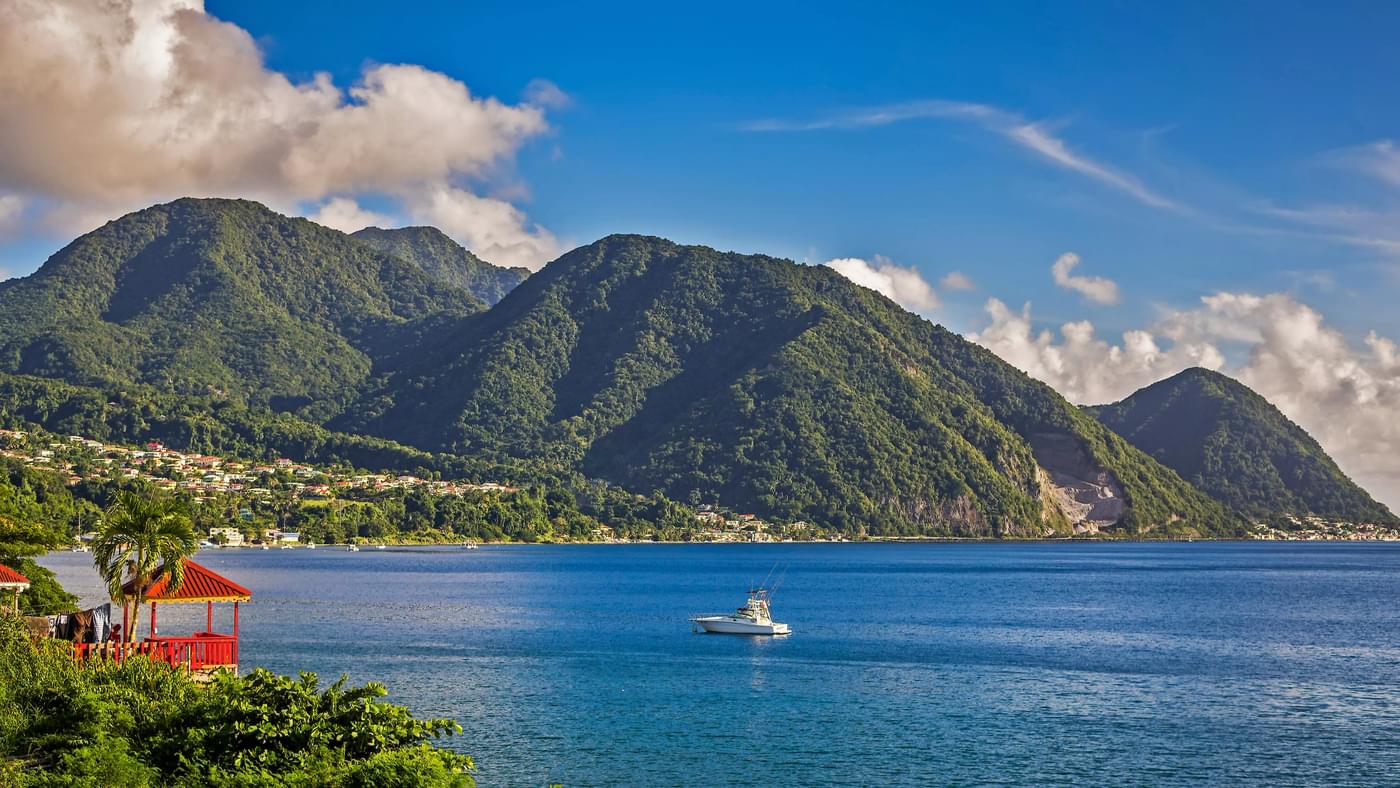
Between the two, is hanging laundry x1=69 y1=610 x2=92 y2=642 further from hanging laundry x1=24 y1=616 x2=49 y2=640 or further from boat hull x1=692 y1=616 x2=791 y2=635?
boat hull x1=692 y1=616 x2=791 y2=635

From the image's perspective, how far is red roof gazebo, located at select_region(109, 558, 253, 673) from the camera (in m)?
35.3

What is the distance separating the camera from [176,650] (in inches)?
1427

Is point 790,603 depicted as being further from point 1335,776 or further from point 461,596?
point 1335,776

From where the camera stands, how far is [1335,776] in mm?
35250

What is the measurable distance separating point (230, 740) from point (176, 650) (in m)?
16.7

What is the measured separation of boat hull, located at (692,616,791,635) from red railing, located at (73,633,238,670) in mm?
41708

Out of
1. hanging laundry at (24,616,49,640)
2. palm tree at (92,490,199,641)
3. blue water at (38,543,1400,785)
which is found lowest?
blue water at (38,543,1400,785)

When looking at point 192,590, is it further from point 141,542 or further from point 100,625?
point 100,625

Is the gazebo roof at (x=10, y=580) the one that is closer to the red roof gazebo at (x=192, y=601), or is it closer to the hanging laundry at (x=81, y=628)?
the hanging laundry at (x=81, y=628)

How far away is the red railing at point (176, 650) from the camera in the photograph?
3397 centimetres

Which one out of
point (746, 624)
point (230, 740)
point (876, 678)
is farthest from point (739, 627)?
point (230, 740)

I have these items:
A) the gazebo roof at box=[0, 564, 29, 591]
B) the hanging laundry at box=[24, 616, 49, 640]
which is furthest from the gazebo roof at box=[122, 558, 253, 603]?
the gazebo roof at box=[0, 564, 29, 591]

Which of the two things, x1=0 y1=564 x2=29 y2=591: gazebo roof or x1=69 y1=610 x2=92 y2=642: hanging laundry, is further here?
x1=69 y1=610 x2=92 y2=642: hanging laundry

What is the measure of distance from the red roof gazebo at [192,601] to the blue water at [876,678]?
7411 millimetres
